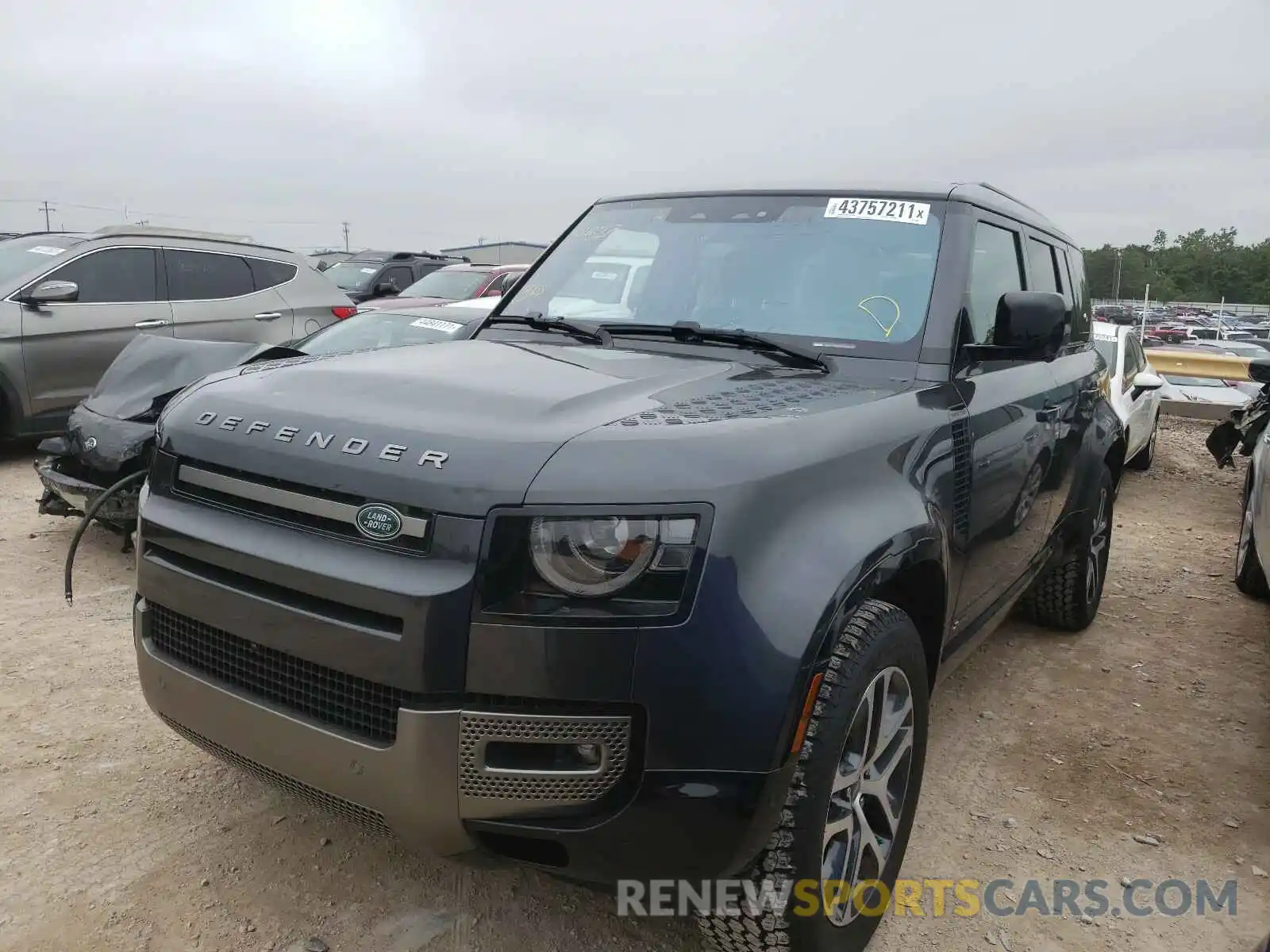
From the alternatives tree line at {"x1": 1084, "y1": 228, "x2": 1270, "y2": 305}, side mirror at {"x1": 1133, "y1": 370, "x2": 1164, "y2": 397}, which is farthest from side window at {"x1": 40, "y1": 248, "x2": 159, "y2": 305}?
tree line at {"x1": 1084, "y1": 228, "x2": 1270, "y2": 305}

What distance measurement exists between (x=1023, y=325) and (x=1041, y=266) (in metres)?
1.32

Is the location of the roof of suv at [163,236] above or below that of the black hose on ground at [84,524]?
above

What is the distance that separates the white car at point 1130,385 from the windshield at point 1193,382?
4.24 meters

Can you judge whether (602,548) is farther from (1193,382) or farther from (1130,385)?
(1193,382)

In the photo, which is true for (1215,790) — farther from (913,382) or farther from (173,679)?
(173,679)

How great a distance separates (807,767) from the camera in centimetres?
190

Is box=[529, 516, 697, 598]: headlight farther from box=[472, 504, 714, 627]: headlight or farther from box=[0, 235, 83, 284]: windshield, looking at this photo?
box=[0, 235, 83, 284]: windshield

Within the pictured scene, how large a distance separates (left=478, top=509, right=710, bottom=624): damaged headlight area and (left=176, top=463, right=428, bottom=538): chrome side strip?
6.9 inches

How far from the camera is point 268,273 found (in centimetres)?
877

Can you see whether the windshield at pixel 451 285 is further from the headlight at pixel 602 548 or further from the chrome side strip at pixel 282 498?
the headlight at pixel 602 548

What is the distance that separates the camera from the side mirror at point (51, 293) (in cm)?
719

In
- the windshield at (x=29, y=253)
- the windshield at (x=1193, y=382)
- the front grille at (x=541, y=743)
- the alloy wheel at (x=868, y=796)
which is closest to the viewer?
the front grille at (x=541, y=743)

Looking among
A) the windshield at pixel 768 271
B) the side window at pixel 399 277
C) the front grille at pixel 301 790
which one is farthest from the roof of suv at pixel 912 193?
the side window at pixel 399 277

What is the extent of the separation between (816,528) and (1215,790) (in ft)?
7.54
